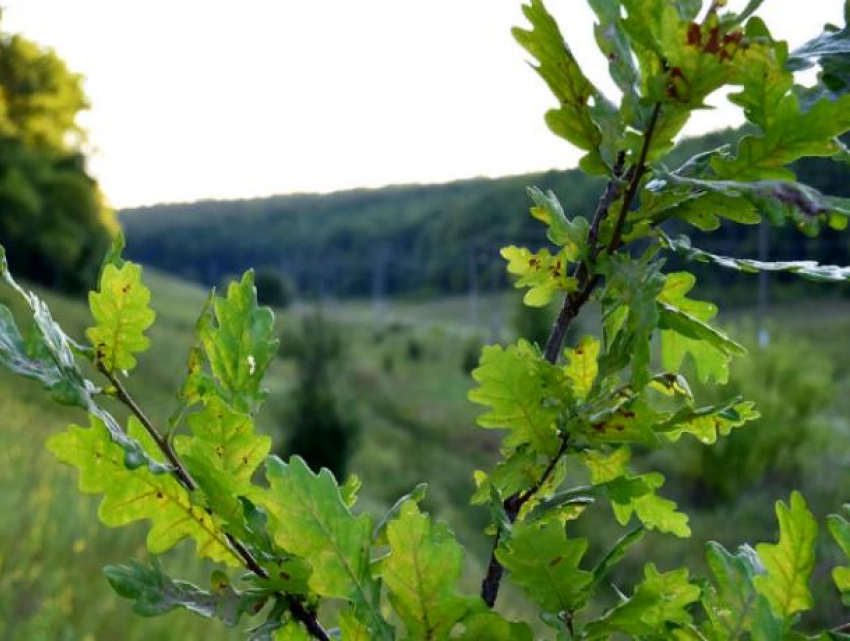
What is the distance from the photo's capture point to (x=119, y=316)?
0.90 metres

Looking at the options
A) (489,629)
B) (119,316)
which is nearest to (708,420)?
(489,629)

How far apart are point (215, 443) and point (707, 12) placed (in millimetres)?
592

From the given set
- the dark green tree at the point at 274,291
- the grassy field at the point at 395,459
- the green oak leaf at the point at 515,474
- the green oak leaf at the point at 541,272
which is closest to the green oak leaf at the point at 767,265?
the green oak leaf at the point at 541,272

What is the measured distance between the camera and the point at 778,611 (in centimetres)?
85

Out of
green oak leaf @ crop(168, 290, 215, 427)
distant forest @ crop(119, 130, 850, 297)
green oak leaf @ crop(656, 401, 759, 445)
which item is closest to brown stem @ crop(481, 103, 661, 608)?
green oak leaf @ crop(656, 401, 759, 445)

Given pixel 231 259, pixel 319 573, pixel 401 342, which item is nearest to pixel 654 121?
pixel 319 573

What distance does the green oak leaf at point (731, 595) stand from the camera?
887mm

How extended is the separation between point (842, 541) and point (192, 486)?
620 millimetres

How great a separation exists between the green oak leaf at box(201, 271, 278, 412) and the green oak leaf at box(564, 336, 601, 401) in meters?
0.32

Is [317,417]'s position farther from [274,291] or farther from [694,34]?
[274,291]

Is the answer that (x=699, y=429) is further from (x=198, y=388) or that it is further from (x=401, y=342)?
(x=401, y=342)

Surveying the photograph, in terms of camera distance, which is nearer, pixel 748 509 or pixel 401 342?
pixel 748 509

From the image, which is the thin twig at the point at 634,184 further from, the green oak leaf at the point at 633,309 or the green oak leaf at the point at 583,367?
the green oak leaf at the point at 583,367

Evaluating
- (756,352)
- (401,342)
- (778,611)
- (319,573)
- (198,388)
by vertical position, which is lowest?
(401,342)
